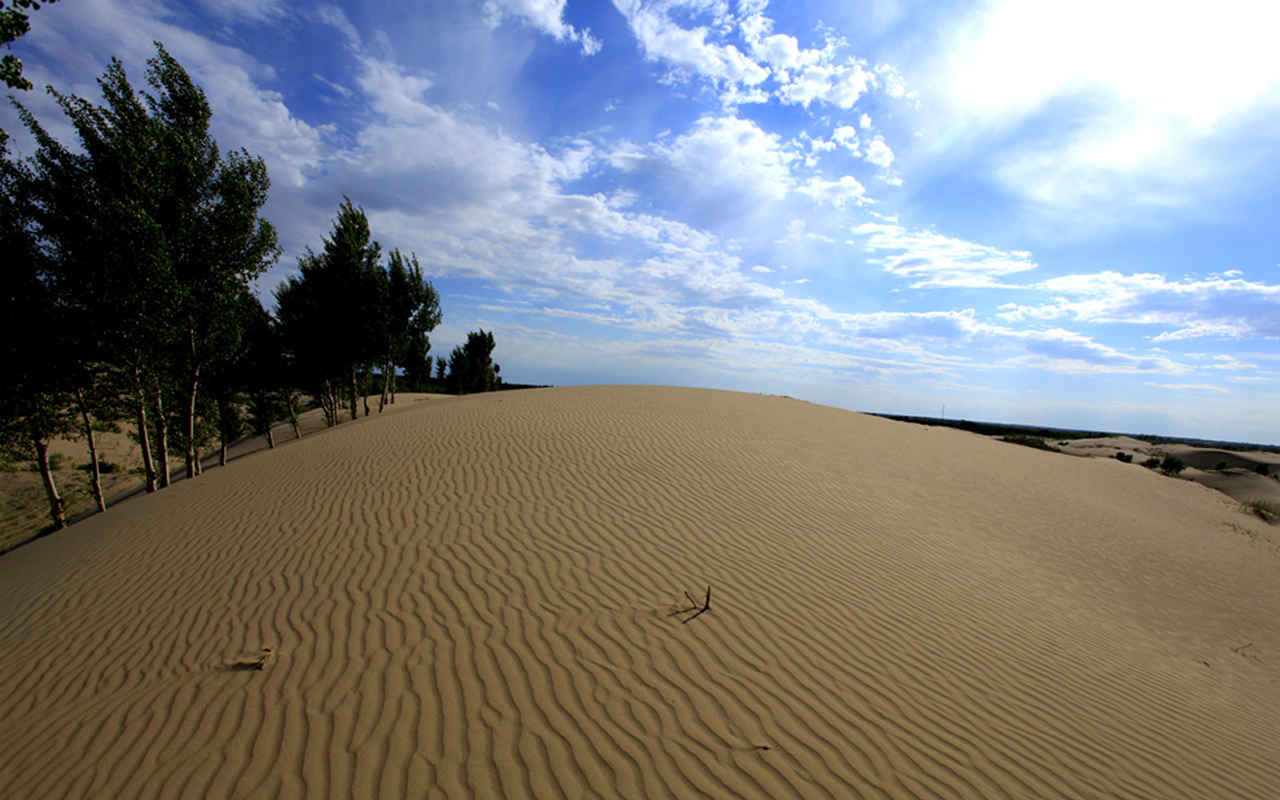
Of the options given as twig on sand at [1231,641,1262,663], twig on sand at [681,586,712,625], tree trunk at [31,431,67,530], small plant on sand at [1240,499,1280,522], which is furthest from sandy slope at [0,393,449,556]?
small plant on sand at [1240,499,1280,522]

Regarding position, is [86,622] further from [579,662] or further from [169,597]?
[579,662]

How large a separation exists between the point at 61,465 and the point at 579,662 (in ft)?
99.4

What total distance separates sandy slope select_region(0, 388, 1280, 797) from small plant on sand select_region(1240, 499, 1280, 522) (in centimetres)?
1142

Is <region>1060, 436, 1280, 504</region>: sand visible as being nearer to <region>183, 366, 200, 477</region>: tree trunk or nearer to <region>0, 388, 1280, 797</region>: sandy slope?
<region>0, 388, 1280, 797</region>: sandy slope

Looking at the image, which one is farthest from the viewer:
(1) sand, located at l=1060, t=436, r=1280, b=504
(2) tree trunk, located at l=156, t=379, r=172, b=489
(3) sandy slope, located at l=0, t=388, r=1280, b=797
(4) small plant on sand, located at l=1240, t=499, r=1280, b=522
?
(1) sand, located at l=1060, t=436, r=1280, b=504

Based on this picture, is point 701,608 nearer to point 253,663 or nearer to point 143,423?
point 253,663

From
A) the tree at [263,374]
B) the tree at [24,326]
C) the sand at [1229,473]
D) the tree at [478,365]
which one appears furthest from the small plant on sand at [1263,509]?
the tree at [478,365]

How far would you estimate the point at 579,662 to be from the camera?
3682 millimetres

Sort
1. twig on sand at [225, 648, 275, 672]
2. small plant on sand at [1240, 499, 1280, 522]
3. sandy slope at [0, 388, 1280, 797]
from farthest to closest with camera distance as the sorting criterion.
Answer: small plant on sand at [1240, 499, 1280, 522] < twig on sand at [225, 648, 275, 672] < sandy slope at [0, 388, 1280, 797]

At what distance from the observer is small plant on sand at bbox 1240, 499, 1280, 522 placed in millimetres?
15873

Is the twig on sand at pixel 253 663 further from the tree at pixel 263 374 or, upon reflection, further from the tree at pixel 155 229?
the tree at pixel 263 374

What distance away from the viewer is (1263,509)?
54.0 feet

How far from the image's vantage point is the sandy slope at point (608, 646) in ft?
9.59

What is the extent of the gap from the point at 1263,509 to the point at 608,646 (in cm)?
2609
